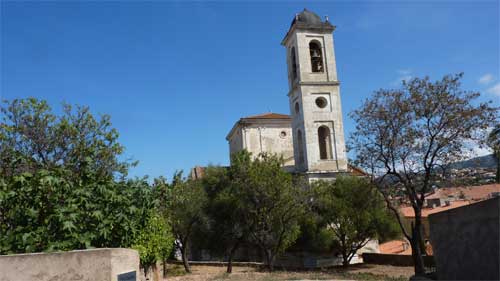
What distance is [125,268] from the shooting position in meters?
6.67

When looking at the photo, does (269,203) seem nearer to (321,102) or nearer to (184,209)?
(184,209)

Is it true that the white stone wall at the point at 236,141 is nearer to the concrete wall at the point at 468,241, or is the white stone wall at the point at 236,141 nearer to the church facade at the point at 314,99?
the church facade at the point at 314,99

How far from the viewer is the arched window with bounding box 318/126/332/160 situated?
3762 cm

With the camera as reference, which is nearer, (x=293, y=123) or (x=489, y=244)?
(x=489, y=244)

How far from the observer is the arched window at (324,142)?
37625 mm

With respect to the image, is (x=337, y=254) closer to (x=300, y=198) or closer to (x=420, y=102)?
(x=300, y=198)

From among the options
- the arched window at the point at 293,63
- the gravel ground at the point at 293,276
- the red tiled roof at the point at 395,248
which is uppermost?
the arched window at the point at 293,63

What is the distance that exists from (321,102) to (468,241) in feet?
110

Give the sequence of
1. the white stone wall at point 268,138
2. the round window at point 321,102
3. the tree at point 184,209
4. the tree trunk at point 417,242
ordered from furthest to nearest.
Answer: the white stone wall at point 268,138, the round window at point 321,102, the tree at point 184,209, the tree trunk at point 417,242

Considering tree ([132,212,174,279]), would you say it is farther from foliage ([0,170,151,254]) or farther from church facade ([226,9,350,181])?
church facade ([226,9,350,181])

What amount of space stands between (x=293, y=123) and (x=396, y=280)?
24.2m

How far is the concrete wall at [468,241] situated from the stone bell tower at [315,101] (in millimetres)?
29831

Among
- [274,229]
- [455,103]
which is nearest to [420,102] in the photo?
[455,103]

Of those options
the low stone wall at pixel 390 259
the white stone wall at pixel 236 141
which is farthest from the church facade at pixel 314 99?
the white stone wall at pixel 236 141
